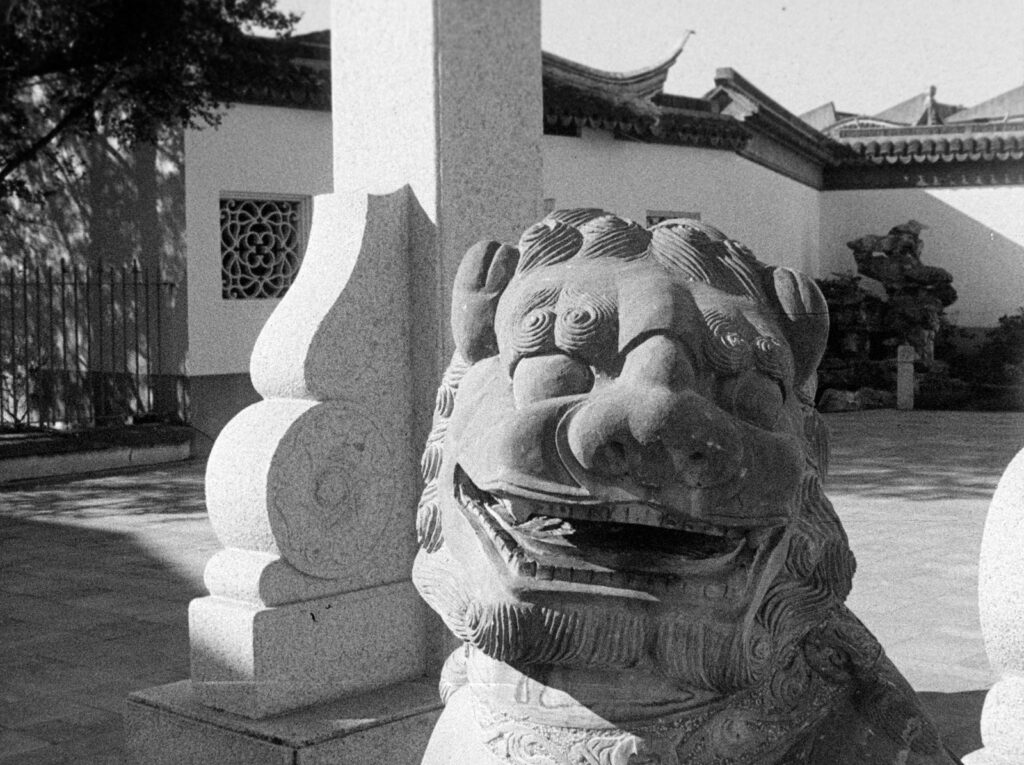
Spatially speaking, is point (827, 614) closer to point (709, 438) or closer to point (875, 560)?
point (709, 438)

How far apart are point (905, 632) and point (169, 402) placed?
24.7ft

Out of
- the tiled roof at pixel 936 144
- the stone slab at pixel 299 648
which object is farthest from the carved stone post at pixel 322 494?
the tiled roof at pixel 936 144

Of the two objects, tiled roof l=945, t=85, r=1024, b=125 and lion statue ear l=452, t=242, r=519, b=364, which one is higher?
tiled roof l=945, t=85, r=1024, b=125

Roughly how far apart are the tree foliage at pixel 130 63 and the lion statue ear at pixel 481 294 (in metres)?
8.51

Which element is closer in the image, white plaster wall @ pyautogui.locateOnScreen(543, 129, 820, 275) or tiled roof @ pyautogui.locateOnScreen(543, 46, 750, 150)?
tiled roof @ pyautogui.locateOnScreen(543, 46, 750, 150)

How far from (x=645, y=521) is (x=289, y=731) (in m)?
1.78

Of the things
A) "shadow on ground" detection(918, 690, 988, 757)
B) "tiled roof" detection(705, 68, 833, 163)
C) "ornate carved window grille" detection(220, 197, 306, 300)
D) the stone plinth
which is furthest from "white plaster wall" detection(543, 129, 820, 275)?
the stone plinth

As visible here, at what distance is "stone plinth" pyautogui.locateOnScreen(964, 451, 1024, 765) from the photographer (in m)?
2.22

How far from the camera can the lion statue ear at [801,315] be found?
1703 millimetres

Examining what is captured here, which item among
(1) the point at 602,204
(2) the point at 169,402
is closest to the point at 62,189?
(2) the point at 169,402

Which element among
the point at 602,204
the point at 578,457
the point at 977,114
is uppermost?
the point at 977,114

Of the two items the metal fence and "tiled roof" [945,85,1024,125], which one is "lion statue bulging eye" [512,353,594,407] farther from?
"tiled roof" [945,85,1024,125]

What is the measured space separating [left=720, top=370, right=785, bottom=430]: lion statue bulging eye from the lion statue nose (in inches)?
4.2

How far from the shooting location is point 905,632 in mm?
4984
